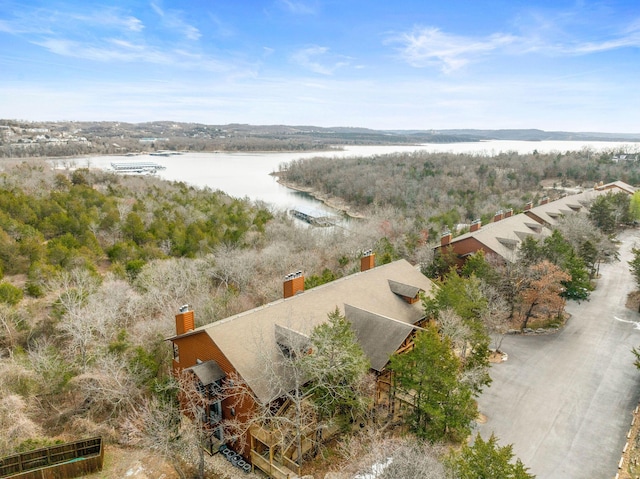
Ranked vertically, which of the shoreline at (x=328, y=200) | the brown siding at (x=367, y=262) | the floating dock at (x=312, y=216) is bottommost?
the shoreline at (x=328, y=200)

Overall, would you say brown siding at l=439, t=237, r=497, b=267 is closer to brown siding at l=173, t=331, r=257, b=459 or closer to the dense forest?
the dense forest

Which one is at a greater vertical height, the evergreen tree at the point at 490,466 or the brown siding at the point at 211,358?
the evergreen tree at the point at 490,466

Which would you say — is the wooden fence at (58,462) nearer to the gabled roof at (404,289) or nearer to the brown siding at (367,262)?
the gabled roof at (404,289)

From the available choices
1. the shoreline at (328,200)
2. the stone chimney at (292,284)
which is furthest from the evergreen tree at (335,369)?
the shoreline at (328,200)

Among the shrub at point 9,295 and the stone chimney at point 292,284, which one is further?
the shrub at point 9,295

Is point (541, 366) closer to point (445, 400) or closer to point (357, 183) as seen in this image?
point (445, 400)

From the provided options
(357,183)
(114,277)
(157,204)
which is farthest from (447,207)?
(114,277)

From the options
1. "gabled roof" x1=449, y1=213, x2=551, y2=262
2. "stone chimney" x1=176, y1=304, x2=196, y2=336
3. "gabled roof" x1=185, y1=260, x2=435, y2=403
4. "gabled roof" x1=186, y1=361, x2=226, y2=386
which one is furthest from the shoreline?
"gabled roof" x1=186, y1=361, x2=226, y2=386
